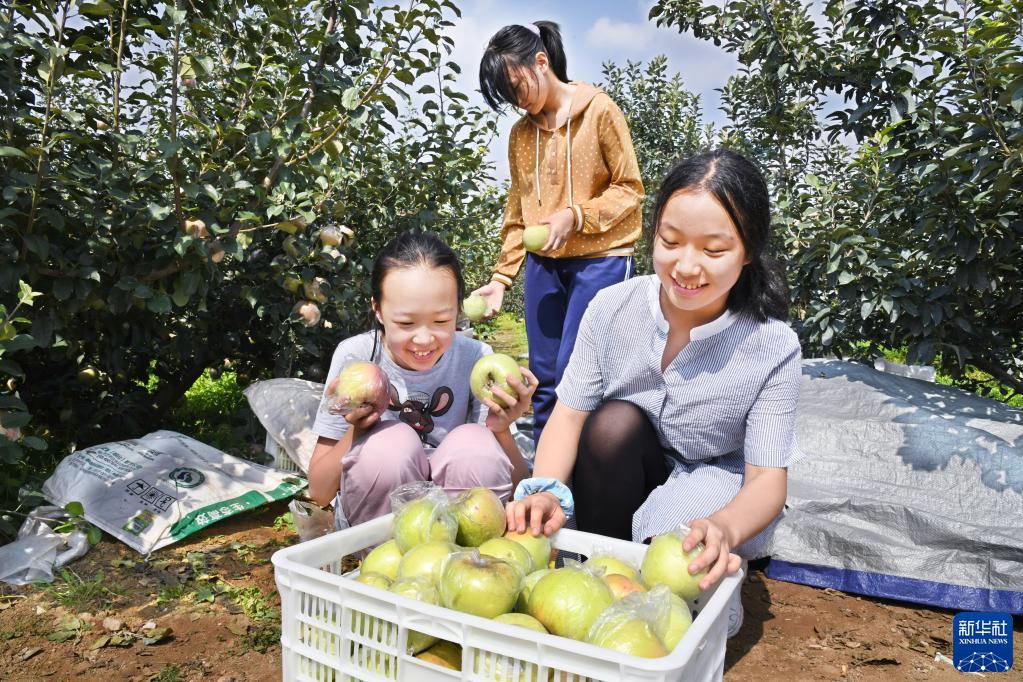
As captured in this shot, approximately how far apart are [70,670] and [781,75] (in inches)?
146

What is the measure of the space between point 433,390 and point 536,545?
2.42 ft

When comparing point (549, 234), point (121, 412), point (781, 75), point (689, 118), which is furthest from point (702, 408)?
point (689, 118)

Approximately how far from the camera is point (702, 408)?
5.73 feet

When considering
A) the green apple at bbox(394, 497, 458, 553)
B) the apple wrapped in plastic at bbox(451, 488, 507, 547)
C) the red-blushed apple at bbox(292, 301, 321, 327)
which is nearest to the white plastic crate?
the green apple at bbox(394, 497, 458, 553)

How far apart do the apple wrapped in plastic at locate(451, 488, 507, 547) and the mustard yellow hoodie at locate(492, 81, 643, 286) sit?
1.30 metres

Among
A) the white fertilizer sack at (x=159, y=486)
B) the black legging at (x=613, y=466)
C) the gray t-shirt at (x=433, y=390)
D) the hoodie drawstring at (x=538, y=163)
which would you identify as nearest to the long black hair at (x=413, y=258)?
the gray t-shirt at (x=433, y=390)

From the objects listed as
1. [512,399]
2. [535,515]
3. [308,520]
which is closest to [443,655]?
[535,515]

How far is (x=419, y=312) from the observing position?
1.78 m

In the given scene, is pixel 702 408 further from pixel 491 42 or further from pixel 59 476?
pixel 59 476

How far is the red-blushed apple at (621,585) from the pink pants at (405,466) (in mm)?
597

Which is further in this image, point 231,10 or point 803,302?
point 803,302

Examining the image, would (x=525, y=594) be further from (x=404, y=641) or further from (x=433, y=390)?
(x=433, y=390)

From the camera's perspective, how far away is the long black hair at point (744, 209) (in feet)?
5.03

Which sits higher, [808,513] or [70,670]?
[808,513]
